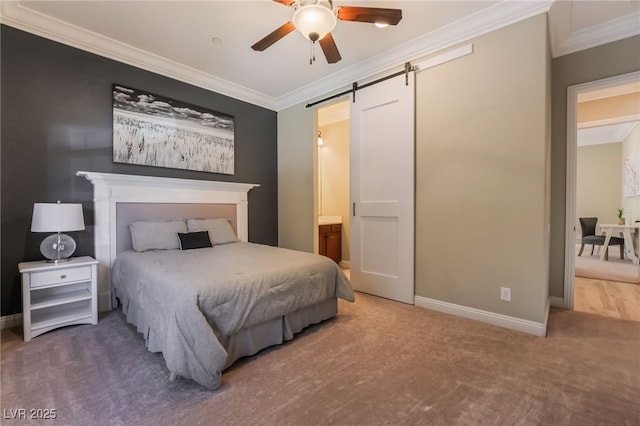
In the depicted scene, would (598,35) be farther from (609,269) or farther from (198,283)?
(198,283)

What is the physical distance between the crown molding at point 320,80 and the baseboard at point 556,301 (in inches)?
110

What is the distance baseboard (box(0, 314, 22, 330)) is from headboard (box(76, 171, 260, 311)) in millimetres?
567

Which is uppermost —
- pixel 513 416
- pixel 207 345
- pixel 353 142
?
pixel 353 142

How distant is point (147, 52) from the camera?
10.4 ft

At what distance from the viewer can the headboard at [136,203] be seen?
290 cm

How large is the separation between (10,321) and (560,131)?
221 inches

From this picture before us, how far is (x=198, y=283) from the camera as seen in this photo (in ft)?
5.87

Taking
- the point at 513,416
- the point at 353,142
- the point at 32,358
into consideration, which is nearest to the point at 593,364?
the point at 513,416

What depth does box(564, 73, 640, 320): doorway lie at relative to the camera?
3012 mm

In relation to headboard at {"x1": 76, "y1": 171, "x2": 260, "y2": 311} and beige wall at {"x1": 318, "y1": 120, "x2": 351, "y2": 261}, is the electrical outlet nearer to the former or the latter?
beige wall at {"x1": 318, "y1": 120, "x2": 351, "y2": 261}

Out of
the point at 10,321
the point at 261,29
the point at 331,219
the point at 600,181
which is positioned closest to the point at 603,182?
the point at 600,181

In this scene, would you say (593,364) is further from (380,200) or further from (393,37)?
(393,37)

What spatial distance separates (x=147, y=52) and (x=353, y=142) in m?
2.53

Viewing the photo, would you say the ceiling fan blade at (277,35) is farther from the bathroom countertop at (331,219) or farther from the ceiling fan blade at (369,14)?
the bathroom countertop at (331,219)
